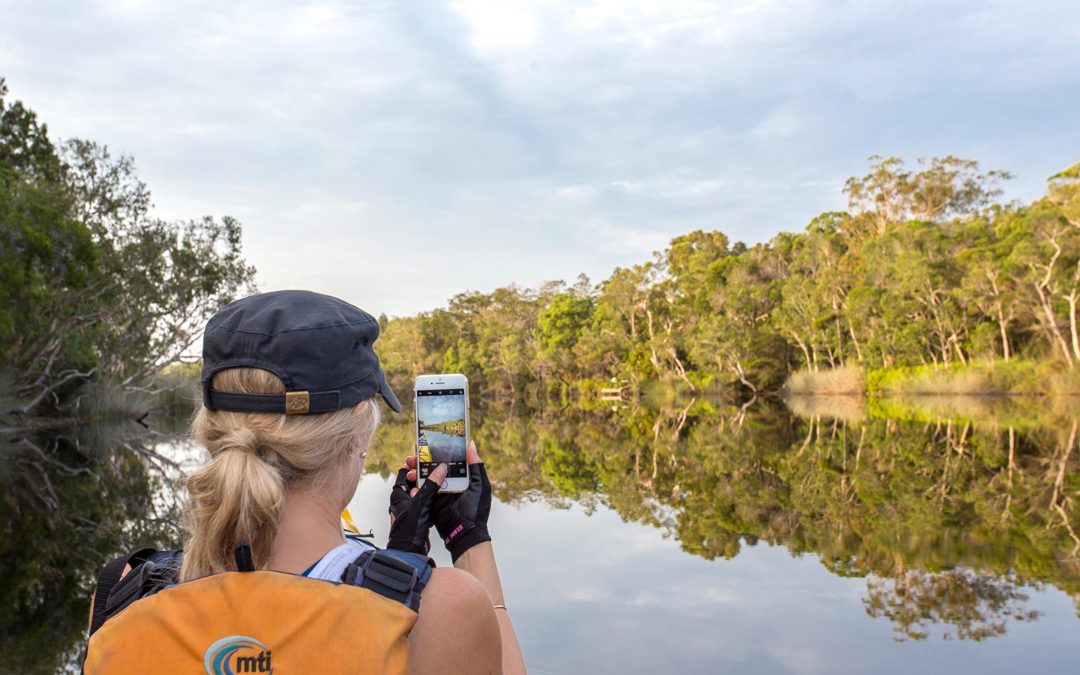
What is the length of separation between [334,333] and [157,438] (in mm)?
20541

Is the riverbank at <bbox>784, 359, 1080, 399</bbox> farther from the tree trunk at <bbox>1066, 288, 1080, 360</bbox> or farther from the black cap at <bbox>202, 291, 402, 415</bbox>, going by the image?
the black cap at <bbox>202, 291, 402, 415</bbox>

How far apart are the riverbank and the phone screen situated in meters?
29.9

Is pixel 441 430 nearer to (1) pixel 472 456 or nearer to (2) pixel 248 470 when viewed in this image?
(1) pixel 472 456

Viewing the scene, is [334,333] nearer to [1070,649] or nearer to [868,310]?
[1070,649]

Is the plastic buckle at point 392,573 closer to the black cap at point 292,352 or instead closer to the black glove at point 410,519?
the black cap at point 292,352

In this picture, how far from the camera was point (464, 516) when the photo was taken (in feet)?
5.38

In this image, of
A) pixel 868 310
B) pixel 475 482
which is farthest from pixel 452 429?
pixel 868 310

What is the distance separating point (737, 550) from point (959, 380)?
26573mm

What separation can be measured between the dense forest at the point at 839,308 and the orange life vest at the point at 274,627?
101ft

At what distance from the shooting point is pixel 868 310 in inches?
1384

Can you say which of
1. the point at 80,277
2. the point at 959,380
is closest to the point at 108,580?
the point at 80,277

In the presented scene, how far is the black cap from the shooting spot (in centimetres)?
115

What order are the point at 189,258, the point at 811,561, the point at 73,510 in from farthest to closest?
the point at 189,258 < the point at 73,510 < the point at 811,561

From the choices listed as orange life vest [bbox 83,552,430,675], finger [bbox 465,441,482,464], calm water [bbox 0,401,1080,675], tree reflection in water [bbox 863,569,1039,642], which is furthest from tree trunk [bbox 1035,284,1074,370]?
orange life vest [bbox 83,552,430,675]
